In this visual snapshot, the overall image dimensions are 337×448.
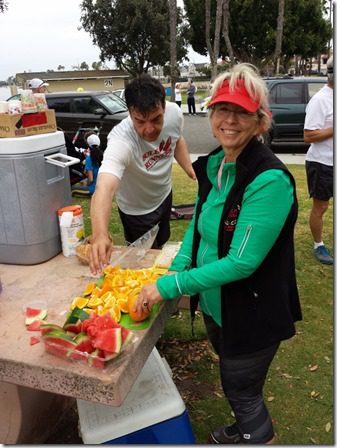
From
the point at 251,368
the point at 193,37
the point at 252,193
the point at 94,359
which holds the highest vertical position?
the point at 193,37

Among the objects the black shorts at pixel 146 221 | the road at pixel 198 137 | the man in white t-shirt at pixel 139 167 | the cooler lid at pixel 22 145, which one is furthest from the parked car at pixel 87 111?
the cooler lid at pixel 22 145

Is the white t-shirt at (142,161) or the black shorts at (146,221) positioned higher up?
the white t-shirt at (142,161)

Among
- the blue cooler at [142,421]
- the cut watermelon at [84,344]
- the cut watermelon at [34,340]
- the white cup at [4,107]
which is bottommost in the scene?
the blue cooler at [142,421]

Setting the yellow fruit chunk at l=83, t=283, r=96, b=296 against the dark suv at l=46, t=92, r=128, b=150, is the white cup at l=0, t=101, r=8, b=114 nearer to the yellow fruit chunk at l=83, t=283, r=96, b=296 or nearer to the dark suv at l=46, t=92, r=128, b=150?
the yellow fruit chunk at l=83, t=283, r=96, b=296

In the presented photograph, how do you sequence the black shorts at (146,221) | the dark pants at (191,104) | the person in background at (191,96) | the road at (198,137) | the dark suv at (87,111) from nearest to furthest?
the black shorts at (146,221)
the dark suv at (87,111)
the road at (198,137)
the person in background at (191,96)
the dark pants at (191,104)

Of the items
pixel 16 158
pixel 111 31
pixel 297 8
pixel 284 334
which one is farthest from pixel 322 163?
pixel 111 31

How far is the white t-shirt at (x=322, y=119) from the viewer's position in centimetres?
366

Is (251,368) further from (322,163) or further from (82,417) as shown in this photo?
(322,163)

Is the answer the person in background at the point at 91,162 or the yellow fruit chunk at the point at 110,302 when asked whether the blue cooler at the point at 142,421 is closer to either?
the yellow fruit chunk at the point at 110,302

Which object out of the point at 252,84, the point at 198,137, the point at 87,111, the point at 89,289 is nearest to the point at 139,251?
the point at 89,289

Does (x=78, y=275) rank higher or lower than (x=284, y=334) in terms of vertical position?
higher

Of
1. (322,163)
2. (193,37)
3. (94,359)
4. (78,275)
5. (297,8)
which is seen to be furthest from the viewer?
(193,37)

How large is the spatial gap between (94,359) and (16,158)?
1.02 metres

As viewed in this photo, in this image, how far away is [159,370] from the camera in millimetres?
1944
